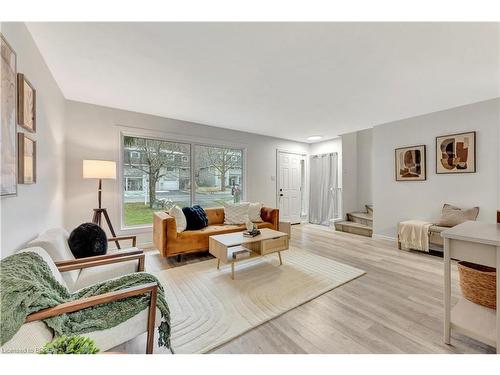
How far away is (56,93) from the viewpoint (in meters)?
2.60

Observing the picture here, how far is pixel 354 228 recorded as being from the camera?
15.9 feet

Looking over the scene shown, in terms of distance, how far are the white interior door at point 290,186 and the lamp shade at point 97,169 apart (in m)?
3.94

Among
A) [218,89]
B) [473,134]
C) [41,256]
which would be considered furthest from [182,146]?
[473,134]

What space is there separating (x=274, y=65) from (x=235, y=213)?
8.72 feet

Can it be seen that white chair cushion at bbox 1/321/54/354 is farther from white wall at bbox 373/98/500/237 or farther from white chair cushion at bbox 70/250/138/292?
white wall at bbox 373/98/500/237

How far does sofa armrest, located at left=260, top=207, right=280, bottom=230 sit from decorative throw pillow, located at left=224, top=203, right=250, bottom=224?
383mm

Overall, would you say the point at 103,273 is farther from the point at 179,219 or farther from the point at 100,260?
the point at 179,219

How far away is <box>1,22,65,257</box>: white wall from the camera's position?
1.42 meters

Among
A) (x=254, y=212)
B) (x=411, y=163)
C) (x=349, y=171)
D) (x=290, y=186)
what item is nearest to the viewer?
(x=411, y=163)

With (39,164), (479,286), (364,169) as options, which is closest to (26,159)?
(39,164)

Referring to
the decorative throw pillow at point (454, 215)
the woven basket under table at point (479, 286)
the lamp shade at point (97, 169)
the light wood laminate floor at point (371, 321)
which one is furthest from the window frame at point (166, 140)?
the woven basket under table at point (479, 286)
